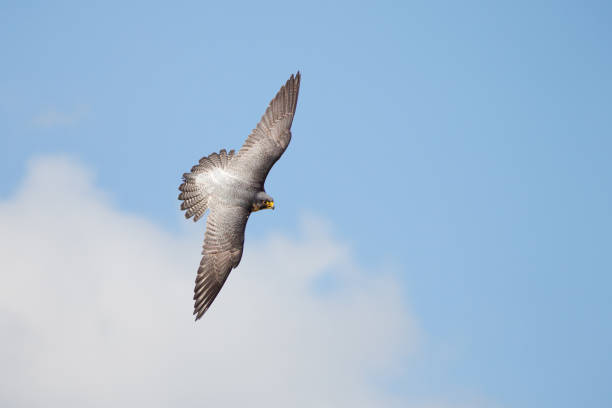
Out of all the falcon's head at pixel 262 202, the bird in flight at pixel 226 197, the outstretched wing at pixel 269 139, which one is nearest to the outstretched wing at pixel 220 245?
the bird in flight at pixel 226 197

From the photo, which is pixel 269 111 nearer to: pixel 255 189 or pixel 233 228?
pixel 255 189

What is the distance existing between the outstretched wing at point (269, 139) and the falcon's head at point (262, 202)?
46 cm

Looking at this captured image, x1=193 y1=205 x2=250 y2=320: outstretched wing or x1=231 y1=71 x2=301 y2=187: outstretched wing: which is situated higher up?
x1=231 y1=71 x2=301 y2=187: outstretched wing

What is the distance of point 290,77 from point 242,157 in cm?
311

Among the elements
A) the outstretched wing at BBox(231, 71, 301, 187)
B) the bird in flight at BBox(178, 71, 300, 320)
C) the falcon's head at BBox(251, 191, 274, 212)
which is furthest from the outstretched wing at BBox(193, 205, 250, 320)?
the outstretched wing at BBox(231, 71, 301, 187)

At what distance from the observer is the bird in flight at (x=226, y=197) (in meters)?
20.6

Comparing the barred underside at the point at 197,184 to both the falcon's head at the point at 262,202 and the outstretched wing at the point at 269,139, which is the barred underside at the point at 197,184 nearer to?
the outstretched wing at the point at 269,139

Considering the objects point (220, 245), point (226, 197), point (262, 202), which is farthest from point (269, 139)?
point (220, 245)

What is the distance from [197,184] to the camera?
20.7 m

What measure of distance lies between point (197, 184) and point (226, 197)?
98 cm

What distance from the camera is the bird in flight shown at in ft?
67.6

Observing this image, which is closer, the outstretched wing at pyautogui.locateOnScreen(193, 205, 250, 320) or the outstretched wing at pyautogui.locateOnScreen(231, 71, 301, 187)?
the outstretched wing at pyautogui.locateOnScreen(193, 205, 250, 320)

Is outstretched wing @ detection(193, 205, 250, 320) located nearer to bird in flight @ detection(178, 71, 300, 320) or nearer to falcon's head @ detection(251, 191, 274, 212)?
bird in flight @ detection(178, 71, 300, 320)

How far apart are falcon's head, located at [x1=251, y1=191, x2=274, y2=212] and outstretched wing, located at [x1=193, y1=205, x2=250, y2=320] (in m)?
0.32
